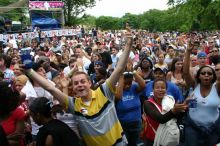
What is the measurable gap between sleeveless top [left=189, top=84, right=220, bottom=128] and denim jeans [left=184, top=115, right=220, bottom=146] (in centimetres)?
7

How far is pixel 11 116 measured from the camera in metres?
3.64

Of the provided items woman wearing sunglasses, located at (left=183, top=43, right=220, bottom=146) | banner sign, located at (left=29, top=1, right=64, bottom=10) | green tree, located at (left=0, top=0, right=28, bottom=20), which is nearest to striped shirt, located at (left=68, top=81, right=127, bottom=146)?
woman wearing sunglasses, located at (left=183, top=43, right=220, bottom=146)

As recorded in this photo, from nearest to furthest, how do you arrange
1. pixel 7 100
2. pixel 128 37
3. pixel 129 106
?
1. pixel 7 100
2. pixel 128 37
3. pixel 129 106

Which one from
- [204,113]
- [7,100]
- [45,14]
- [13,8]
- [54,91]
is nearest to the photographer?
[7,100]

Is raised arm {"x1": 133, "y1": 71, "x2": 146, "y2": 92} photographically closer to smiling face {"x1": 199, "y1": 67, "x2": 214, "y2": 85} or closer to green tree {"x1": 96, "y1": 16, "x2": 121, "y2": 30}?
smiling face {"x1": 199, "y1": 67, "x2": 214, "y2": 85}

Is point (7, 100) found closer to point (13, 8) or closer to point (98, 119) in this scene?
point (98, 119)

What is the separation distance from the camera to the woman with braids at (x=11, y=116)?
3.50 metres

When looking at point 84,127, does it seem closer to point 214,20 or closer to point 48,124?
point 48,124

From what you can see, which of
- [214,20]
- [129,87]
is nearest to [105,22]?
[214,20]

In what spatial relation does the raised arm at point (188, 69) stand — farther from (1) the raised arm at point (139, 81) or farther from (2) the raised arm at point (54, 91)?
(2) the raised arm at point (54, 91)

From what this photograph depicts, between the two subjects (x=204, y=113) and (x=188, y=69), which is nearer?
(x=204, y=113)

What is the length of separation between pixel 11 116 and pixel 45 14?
120 feet

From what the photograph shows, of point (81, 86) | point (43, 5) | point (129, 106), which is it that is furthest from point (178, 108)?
point (43, 5)

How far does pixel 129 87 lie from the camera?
5781 millimetres
